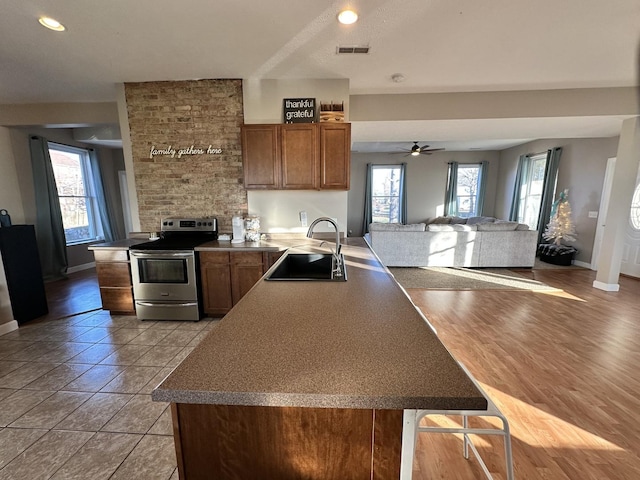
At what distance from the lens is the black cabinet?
117 inches

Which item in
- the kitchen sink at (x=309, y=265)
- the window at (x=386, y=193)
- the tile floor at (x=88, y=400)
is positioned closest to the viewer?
the tile floor at (x=88, y=400)

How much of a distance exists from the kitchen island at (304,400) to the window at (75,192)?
6352 millimetres

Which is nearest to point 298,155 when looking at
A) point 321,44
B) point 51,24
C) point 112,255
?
point 321,44

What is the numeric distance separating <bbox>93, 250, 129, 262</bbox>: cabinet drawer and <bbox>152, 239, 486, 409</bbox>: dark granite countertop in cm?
248

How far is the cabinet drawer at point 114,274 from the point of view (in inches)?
121

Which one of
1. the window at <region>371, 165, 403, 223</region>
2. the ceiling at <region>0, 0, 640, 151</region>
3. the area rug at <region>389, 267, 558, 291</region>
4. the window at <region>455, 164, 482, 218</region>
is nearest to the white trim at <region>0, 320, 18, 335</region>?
the ceiling at <region>0, 0, 640, 151</region>

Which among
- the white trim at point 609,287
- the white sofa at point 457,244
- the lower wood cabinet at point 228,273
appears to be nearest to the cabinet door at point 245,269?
the lower wood cabinet at point 228,273

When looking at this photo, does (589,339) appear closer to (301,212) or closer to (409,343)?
(409,343)

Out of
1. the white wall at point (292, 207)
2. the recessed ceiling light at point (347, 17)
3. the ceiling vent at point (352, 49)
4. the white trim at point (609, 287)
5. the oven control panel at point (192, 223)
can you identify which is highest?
the ceiling vent at point (352, 49)

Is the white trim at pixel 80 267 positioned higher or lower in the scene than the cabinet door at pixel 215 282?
lower

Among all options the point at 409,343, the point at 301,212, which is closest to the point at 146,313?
the point at 301,212

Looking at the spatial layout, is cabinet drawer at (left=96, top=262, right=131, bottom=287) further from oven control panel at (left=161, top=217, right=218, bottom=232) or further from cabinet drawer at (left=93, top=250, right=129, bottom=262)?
oven control panel at (left=161, top=217, right=218, bottom=232)

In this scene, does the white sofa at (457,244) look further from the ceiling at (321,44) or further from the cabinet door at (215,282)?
the cabinet door at (215,282)

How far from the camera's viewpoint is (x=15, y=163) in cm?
416
